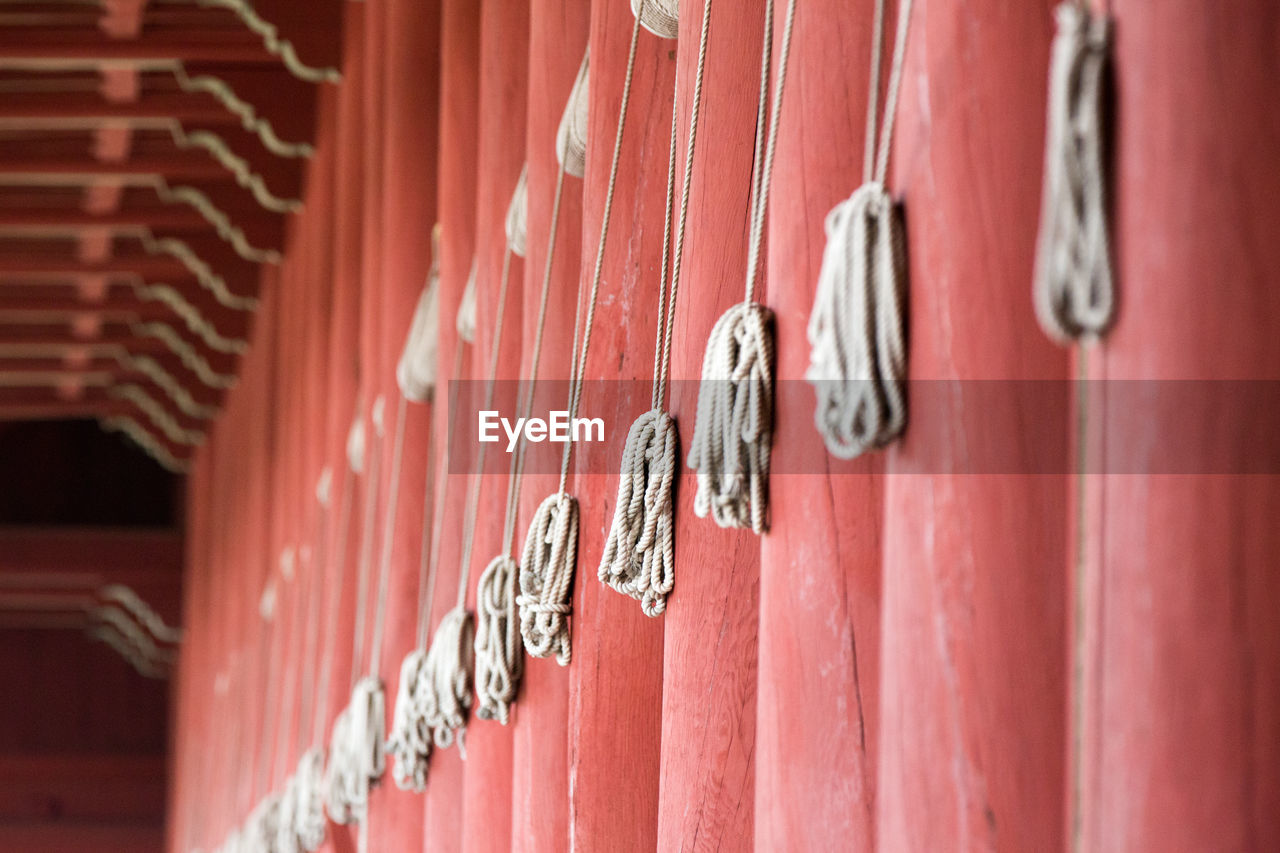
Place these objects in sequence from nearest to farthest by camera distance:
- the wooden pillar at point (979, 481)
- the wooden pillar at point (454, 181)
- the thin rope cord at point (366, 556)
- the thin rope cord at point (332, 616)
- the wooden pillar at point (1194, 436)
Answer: the wooden pillar at point (1194, 436) → the wooden pillar at point (979, 481) → the wooden pillar at point (454, 181) → the thin rope cord at point (366, 556) → the thin rope cord at point (332, 616)

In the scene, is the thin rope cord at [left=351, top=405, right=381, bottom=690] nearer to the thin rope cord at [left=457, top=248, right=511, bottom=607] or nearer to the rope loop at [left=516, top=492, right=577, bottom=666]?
the thin rope cord at [left=457, top=248, right=511, bottom=607]

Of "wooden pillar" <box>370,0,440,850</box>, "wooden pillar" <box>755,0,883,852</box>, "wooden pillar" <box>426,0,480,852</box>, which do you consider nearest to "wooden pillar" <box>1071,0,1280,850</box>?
"wooden pillar" <box>755,0,883,852</box>

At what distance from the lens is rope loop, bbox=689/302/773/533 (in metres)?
1.49

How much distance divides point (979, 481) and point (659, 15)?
1.05m

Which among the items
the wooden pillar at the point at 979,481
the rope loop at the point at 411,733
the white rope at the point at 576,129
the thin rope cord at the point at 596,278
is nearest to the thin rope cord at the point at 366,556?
the rope loop at the point at 411,733

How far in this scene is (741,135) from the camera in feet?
5.95

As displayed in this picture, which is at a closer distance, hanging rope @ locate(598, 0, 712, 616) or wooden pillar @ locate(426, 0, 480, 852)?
hanging rope @ locate(598, 0, 712, 616)

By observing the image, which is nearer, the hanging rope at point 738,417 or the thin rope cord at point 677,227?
the hanging rope at point 738,417

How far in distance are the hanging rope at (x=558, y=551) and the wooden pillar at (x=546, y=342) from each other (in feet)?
0.41

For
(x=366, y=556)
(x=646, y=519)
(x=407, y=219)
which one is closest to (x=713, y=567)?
(x=646, y=519)

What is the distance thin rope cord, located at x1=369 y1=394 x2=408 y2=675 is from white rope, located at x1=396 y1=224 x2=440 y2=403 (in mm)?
185

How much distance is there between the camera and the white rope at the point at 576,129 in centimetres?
246

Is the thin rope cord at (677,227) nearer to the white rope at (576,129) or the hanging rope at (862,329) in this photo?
the white rope at (576,129)

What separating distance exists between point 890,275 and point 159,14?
18.5 feet
